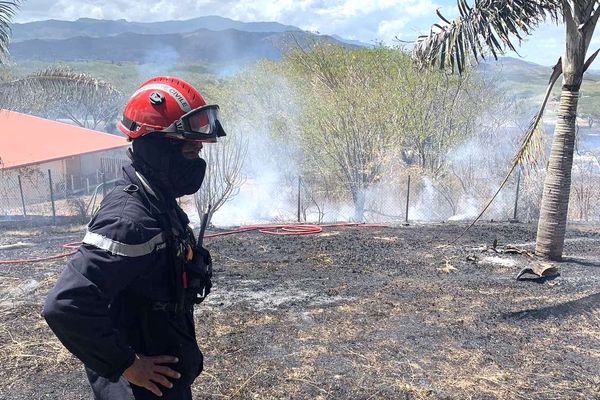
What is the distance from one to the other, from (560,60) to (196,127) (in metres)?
6.51

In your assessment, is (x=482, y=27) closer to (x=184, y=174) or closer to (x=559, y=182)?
(x=559, y=182)

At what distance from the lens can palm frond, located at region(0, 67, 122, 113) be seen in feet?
41.2

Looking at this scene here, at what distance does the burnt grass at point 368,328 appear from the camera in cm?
391

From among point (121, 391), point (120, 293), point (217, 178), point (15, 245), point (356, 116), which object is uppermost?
point (356, 116)

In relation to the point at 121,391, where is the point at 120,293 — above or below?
above

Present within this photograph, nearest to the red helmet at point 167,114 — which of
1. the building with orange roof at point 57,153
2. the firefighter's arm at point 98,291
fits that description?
the firefighter's arm at point 98,291

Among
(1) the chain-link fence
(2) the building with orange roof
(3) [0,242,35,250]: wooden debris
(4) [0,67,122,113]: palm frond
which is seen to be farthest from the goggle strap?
(2) the building with orange roof

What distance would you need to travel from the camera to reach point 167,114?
2096 millimetres

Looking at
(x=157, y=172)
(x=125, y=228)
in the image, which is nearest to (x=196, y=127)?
(x=157, y=172)

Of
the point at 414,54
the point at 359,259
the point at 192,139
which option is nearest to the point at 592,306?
the point at 359,259

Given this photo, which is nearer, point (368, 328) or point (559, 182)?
point (368, 328)

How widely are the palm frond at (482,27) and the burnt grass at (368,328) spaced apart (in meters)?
2.94

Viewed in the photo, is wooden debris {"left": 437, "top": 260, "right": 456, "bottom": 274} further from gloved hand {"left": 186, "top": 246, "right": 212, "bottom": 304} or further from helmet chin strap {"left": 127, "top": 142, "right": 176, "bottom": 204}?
helmet chin strap {"left": 127, "top": 142, "right": 176, "bottom": 204}

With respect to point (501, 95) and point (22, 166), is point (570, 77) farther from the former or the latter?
point (22, 166)
